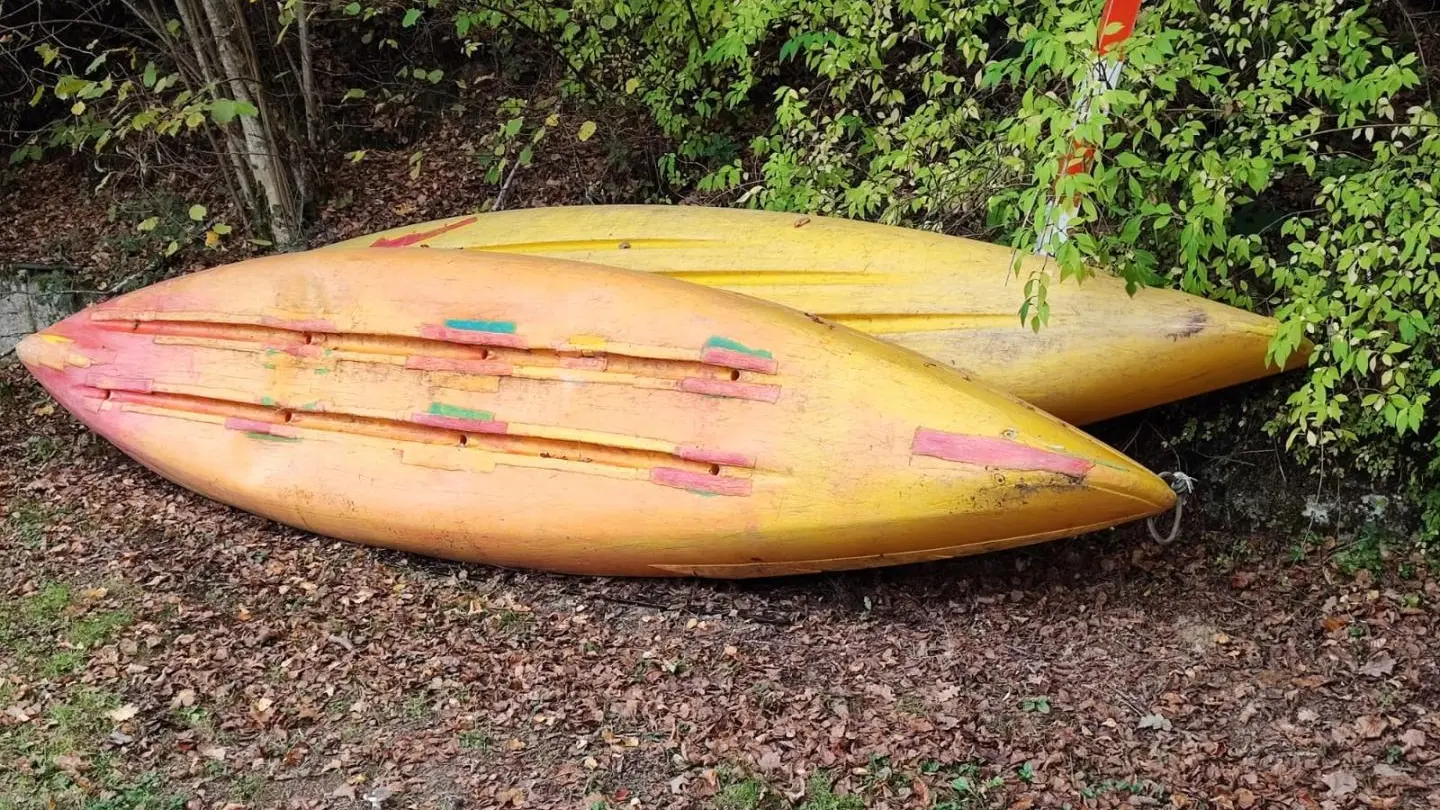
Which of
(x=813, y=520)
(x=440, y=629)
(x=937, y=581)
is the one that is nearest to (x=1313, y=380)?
(x=937, y=581)

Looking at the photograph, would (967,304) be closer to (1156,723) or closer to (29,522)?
(1156,723)

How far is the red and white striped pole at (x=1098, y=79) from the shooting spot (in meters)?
3.10

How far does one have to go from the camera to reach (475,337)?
3660 millimetres

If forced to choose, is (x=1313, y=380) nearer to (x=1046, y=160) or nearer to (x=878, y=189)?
(x=1046, y=160)

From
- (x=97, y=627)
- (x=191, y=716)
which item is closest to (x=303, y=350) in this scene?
(x=97, y=627)

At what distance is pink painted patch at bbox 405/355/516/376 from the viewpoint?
11.9ft

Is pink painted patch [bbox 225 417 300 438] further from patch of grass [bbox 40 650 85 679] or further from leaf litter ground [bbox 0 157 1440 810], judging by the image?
patch of grass [bbox 40 650 85 679]

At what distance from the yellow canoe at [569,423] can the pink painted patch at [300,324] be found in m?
0.01

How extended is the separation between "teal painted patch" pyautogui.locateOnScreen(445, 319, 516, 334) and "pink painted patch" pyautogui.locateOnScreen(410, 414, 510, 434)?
0.32 meters

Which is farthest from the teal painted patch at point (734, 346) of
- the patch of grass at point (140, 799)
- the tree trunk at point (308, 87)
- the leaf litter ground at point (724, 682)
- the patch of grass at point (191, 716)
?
the tree trunk at point (308, 87)

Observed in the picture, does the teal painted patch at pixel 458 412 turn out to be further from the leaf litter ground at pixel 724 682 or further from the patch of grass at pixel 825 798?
the patch of grass at pixel 825 798

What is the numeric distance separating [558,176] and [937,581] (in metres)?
3.32

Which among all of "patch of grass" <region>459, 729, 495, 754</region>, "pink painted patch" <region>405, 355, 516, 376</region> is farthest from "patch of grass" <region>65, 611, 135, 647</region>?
"patch of grass" <region>459, 729, 495, 754</region>

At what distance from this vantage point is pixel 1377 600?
3.23 meters
